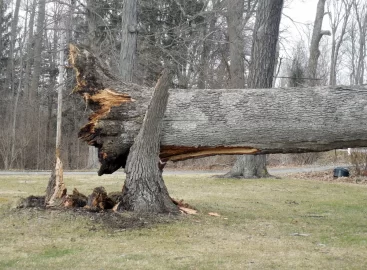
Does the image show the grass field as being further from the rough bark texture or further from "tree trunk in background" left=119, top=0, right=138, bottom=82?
"tree trunk in background" left=119, top=0, right=138, bottom=82

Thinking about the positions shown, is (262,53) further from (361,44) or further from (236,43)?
(361,44)

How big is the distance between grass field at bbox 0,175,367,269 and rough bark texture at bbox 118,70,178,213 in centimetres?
36

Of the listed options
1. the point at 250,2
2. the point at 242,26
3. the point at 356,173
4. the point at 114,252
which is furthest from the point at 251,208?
the point at 250,2

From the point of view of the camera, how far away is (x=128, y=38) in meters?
18.0

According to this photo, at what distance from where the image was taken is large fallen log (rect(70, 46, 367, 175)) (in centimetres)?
790

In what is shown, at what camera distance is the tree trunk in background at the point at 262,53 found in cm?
1512

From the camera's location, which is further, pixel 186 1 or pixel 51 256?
A: pixel 186 1

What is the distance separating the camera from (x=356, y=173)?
1803 centimetres

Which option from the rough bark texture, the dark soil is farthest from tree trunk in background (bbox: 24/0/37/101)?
the rough bark texture

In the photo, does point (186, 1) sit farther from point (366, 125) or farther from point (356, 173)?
point (366, 125)

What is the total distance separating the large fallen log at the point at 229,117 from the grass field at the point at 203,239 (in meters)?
1.08

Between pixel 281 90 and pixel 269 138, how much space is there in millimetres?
740

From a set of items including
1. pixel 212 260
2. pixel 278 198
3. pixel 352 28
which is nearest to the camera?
pixel 212 260

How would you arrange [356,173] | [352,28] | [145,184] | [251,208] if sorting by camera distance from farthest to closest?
[352,28], [356,173], [251,208], [145,184]
